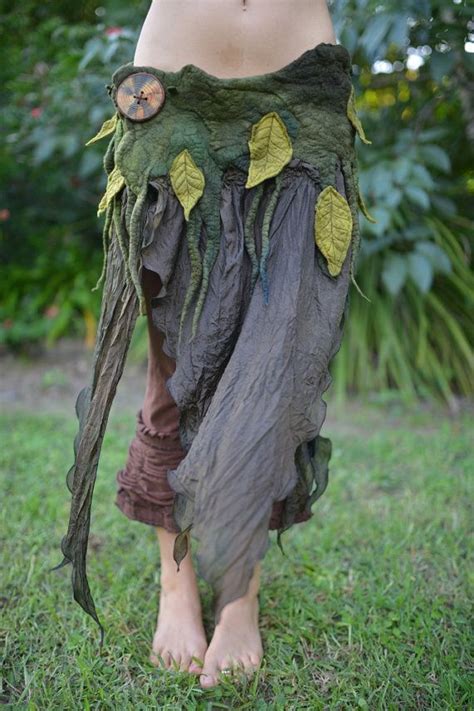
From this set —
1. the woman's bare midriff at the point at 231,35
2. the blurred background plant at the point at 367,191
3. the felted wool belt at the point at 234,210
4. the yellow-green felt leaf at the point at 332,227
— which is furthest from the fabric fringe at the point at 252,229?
the blurred background plant at the point at 367,191

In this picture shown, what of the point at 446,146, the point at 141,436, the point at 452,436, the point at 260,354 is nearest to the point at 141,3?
the point at 446,146

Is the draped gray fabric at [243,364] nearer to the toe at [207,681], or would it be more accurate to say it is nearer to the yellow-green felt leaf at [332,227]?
the yellow-green felt leaf at [332,227]

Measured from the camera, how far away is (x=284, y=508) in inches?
56.6

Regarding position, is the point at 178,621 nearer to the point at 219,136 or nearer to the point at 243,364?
the point at 243,364

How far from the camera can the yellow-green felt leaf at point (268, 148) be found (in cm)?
118

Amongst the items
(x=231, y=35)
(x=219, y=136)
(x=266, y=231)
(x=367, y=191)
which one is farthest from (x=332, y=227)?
(x=367, y=191)

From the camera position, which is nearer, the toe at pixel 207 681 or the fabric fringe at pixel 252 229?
the fabric fringe at pixel 252 229

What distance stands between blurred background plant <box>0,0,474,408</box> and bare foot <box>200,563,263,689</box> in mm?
1793

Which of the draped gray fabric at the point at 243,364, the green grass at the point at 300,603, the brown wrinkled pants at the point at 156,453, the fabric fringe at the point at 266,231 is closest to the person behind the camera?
the draped gray fabric at the point at 243,364

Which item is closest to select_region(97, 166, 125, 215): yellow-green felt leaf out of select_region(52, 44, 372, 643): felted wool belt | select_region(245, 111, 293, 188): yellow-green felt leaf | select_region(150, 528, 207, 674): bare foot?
select_region(52, 44, 372, 643): felted wool belt

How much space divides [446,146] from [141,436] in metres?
2.81

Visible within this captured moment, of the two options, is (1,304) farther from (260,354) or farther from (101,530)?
(260,354)

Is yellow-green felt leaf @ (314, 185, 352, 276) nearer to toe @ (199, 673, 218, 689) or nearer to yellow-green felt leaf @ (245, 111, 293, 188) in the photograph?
yellow-green felt leaf @ (245, 111, 293, 188)

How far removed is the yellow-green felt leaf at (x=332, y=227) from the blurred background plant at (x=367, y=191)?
1.33 m
